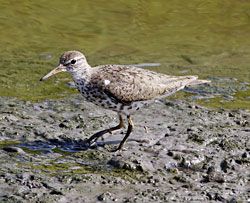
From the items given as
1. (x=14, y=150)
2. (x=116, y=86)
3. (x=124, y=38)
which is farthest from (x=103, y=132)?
(x=124, y=38)

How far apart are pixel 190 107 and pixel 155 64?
7.73ft

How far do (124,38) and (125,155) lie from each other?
19.4 feet

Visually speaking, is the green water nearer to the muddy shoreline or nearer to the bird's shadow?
the muddy shoreline

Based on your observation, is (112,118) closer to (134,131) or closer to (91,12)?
(134,131)

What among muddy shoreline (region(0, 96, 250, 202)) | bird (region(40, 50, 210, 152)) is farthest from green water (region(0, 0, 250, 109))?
bird (region(40, 50, 210, 152))

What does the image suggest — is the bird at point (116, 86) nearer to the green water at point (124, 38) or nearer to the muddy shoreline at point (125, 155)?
the muddy shoreline at point (125, 155)

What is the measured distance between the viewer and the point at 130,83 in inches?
358

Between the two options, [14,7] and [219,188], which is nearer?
[219,188]

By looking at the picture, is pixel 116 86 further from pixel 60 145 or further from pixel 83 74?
pixel 60 145

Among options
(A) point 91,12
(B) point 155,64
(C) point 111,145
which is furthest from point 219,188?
(A) point 91,12

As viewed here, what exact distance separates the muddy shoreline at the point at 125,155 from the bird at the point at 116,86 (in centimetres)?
41

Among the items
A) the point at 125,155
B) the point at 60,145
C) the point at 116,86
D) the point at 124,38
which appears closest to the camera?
the point at 125,155

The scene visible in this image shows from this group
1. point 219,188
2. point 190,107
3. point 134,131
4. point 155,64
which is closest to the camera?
point 219,188

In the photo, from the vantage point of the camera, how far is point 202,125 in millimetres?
9891
